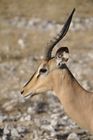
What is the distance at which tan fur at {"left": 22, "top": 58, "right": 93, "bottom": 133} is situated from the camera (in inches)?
289

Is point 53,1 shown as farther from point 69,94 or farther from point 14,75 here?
point 69,94

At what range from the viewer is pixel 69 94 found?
292 inches

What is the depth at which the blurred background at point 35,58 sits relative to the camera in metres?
9.34

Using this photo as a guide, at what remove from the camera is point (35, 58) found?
532 inches

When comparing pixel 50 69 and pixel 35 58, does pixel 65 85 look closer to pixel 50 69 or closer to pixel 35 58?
pixel 50 69

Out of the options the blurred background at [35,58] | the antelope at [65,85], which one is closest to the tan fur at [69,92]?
the antelope at [65,85]

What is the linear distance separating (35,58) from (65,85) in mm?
6146

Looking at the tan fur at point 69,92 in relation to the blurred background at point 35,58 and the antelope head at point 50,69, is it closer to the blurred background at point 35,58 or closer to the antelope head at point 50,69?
the antelope head at point 50,69

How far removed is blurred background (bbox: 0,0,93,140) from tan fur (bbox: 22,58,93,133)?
145 cm

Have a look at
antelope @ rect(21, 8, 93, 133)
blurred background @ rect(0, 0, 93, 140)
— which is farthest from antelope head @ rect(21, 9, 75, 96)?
blurred background @ rect(0, 0, 93, 140)

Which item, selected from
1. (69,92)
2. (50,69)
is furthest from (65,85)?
(50,69)

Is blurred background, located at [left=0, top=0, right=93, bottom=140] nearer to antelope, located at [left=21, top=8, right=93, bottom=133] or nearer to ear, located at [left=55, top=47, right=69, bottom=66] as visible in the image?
antelope, located at [left=21, top=8, right=93, bottom=133]

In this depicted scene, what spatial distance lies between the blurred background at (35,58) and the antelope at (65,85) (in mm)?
1455

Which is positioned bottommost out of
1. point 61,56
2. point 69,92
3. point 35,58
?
point 69,92
